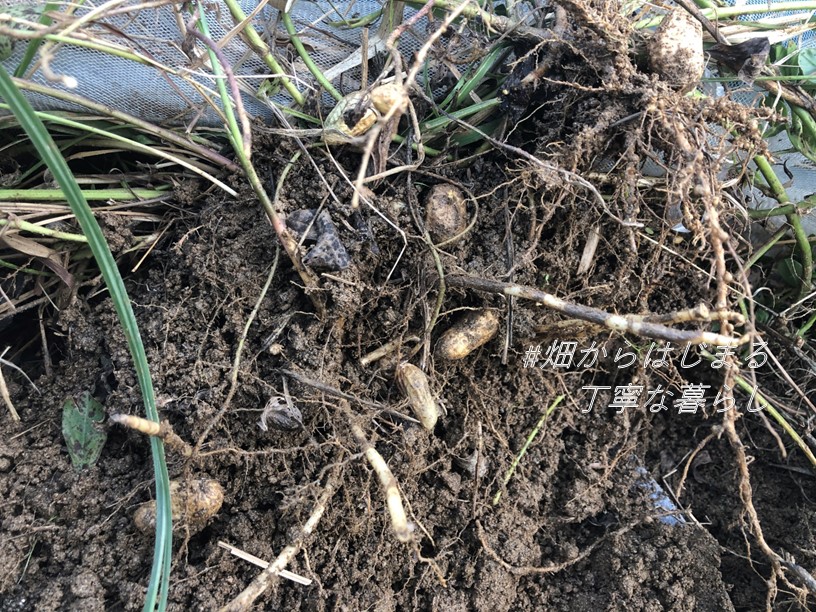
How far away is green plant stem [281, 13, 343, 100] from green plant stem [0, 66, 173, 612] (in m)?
0.42

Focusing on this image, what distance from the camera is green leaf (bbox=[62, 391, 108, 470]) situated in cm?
93

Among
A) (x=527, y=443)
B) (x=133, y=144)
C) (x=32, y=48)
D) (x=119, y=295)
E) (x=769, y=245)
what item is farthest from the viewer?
(x=769, y=245)

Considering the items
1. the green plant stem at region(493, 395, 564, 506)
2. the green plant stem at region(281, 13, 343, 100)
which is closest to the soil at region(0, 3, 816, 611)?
the green plant stem at region(493, 395, 564, 506)

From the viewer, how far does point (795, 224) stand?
1.12 m

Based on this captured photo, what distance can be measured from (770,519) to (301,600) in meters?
0.91

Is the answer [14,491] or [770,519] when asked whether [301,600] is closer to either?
[14,491]

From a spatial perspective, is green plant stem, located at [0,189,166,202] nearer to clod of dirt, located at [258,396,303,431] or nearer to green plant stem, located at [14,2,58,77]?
green plant stem, located at [14,2,58,77]

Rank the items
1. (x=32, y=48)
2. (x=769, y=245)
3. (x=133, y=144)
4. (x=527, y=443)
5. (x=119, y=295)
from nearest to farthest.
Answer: (x=119, y=295) < (x=32, y=48) < (x=133, y=144) < (x=527, y=443) < (x=769, y=245)

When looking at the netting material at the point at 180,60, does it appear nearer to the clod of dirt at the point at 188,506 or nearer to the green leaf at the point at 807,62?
the clod of dirt at the point at 188,506

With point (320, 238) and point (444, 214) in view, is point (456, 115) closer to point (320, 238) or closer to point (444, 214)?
point (444, 214)

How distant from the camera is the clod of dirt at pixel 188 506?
0.84 m

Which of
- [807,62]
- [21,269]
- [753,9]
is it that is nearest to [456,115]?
[753,9]

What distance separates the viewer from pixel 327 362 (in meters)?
0.92

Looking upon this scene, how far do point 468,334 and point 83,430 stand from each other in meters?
0.66
